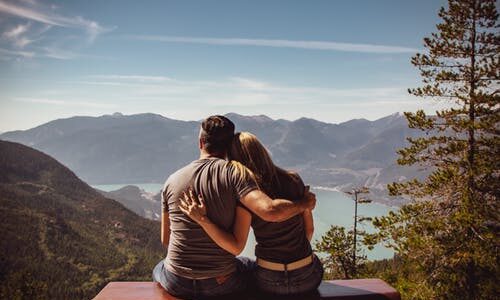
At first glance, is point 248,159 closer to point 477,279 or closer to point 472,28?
point 477,279

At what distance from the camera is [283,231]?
2.86 m

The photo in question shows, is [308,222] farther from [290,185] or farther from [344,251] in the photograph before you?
[344,251]

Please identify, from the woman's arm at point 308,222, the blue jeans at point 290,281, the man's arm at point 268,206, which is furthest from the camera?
the woman's arm at point 308,222

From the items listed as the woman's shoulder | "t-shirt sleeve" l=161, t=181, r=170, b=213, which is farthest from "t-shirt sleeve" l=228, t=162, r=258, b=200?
"t-shirt sleeve" l=161, t=181, r=170, b=213

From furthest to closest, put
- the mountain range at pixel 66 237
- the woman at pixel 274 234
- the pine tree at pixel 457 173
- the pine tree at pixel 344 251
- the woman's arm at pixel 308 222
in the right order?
the mountain range at pixel 66 237
the pine tree at pixel 344 251
the pine tree at pixel 457 173
the woman's arm at pixel 308 222
the woman at pixel 274 234

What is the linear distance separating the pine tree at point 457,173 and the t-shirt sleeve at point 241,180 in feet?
32.2

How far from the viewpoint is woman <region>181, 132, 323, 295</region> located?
2.72 metres

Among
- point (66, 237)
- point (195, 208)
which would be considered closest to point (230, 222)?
point (195, 208)

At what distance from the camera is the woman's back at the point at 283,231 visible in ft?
9.37

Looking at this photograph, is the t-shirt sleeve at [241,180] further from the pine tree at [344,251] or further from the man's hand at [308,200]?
the pine tree at [344,251]

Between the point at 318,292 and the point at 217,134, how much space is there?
1.28 metres

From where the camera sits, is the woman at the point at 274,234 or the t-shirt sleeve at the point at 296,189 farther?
the t-shirt sleeve at the point at 296,189

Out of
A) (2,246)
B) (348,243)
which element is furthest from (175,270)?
(2,246)

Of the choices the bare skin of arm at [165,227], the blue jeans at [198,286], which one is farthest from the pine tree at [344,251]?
the blue jeans at [198,286]
